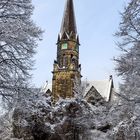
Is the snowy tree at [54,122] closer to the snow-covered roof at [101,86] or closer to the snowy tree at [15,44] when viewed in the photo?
the snowy tree at [15,44]

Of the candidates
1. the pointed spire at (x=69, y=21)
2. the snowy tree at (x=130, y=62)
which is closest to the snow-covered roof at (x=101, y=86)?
the pointed spire at (x=69, y=21)

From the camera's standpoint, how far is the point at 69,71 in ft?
230

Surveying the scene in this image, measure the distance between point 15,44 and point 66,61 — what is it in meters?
58.2

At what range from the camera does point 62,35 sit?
72.9m

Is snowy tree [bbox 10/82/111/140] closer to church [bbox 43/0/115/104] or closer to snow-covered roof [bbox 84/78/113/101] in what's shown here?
church [bbox 43/0/115/104]

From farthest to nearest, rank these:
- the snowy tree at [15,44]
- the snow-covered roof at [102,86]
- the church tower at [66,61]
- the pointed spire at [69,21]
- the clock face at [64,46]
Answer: the pointed spire at [69,21]
the clock face at [64,46]
the snow-covered roof at [102,86]
the church tower at [66,61]
the snowy tree at [15,44]

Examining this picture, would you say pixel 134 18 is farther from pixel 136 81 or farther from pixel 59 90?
pixel 59 90

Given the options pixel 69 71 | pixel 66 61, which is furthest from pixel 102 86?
pixel 66 61

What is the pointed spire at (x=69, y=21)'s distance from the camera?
7356 centimetres

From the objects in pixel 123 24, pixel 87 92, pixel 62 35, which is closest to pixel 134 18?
pixel 123 24

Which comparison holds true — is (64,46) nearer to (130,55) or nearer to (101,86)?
(101,86)

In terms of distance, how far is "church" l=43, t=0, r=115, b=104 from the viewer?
6825 centimetres

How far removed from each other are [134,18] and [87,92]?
183ft

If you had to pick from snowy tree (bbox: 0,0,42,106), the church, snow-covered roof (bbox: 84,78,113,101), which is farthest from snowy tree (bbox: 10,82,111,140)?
snow-covered roof (bbox: 84,78,113,101)
